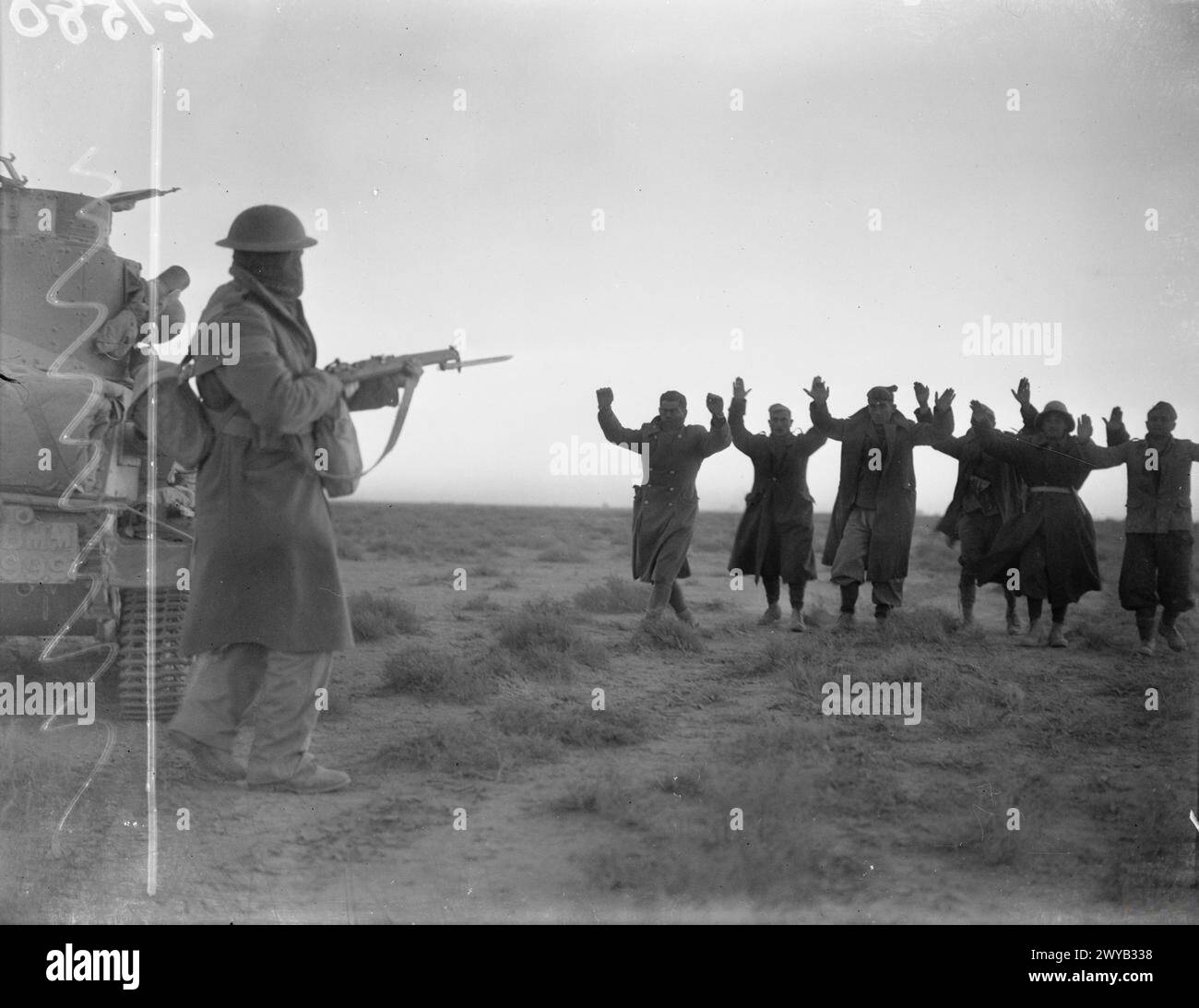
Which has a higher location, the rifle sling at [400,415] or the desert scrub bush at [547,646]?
the rifle sling at [400,415]

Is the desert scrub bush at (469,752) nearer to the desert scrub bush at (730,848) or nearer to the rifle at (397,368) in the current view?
the desert scrub bush at (730,848)

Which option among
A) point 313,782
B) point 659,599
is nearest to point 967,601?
point 659,599

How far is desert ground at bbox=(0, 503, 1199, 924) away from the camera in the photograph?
4270 mm

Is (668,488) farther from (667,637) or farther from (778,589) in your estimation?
(778,589)

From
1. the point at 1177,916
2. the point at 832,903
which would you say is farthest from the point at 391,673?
the point at 1177,916

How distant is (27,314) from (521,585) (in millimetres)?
9248

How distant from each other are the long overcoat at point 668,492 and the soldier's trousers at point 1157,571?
3.30 meters

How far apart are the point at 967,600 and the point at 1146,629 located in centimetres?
188

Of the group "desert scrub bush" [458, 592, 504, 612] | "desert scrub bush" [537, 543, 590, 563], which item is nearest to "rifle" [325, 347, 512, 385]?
"desert scrub bush" [458, 592, 504, 612]

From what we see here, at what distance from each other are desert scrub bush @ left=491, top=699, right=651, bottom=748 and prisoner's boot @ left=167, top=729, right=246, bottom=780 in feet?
5.69

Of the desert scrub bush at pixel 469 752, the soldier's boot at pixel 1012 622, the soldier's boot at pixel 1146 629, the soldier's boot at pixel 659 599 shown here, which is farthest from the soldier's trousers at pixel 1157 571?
the desert scrub bush at pixel 469 752

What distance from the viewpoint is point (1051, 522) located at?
970 centimetres

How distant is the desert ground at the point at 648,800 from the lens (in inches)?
168

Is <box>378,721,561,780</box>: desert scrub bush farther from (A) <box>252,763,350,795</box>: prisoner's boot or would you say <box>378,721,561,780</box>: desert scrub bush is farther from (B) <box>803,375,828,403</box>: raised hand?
(B) <box>803,375,828,403</box>: raised hand
